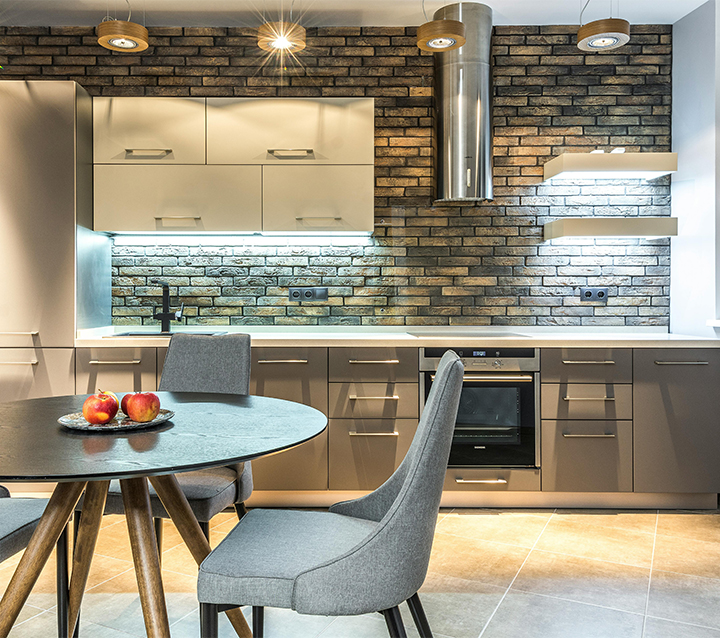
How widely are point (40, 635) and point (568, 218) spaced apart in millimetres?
3260

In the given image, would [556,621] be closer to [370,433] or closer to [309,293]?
[370,433]

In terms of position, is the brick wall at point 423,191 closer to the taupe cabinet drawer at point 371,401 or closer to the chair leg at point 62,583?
the taupe cabinet drawer at point 371,401

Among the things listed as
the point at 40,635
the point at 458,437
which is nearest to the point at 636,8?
the point at 458,437

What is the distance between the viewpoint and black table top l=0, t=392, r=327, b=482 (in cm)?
118

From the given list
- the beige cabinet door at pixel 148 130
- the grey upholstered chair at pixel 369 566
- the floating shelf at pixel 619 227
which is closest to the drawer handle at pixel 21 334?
the beige cabinet door at pixel 148 130

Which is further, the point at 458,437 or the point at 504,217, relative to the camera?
the point at 504,217

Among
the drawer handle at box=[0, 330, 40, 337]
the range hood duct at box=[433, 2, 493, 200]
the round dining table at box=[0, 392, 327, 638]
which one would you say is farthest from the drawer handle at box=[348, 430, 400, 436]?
the drawer handle at box=[0, 330, 40, 337]

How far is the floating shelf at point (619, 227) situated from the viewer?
3.48 meters

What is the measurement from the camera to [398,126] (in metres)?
3.75

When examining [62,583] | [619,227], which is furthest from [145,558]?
[619,227]

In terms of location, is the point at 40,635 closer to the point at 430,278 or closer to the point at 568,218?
the point at 430,278

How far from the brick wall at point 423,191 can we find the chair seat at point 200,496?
182 cm

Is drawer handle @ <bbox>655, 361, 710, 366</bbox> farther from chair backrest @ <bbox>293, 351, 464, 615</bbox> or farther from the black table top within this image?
chair backrest @ <bbox>293, 351, 464, 615</bbox>

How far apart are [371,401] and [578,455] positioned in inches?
44.7
